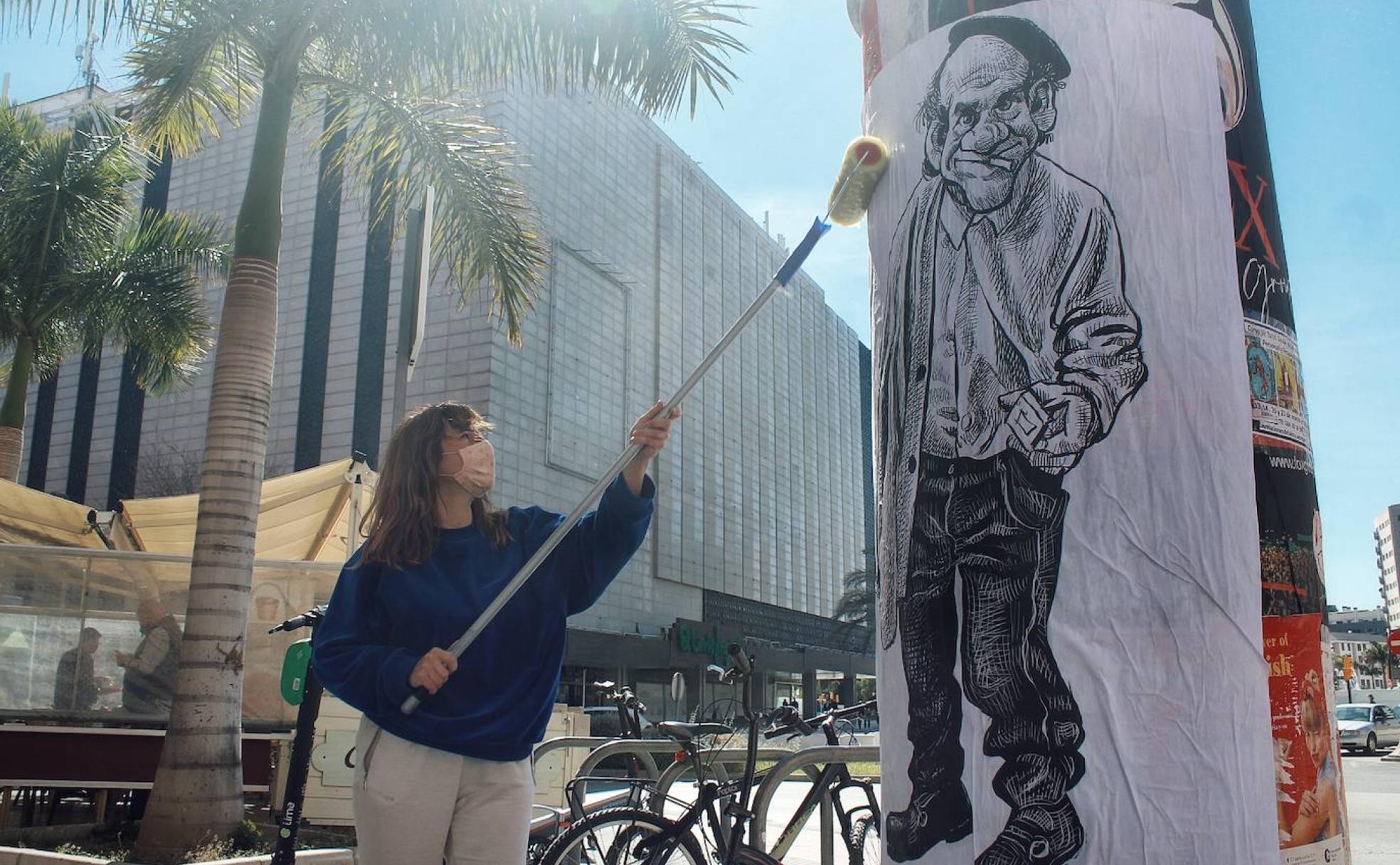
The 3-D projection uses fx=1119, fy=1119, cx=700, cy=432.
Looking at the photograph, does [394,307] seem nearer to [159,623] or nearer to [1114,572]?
[159,623]

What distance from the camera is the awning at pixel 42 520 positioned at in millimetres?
11383

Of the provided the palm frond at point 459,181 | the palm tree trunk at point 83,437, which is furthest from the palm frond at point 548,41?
the palm tree trunk at point 83,437

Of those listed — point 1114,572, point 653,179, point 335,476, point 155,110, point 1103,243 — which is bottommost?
point 1114,572

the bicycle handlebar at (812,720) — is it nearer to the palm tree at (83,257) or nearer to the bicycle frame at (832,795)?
the bicycle frame at (832,795)

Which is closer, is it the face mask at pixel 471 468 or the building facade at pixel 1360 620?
the face mask at pixel 471 468

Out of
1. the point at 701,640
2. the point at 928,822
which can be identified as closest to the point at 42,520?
the point at 928,822

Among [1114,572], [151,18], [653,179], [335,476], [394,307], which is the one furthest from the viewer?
[653,179]

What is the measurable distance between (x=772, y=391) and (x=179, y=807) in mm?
66788

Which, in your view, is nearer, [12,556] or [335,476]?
[12,556]

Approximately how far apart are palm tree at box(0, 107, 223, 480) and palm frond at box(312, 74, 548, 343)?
16.5 ft

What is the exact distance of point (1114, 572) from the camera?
196 centimetres

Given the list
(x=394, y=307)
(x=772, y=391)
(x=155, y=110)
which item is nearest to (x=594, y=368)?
(x=394, y=307)

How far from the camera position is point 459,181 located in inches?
395

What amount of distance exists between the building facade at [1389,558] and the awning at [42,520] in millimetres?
111695
